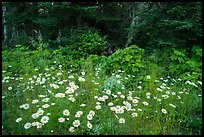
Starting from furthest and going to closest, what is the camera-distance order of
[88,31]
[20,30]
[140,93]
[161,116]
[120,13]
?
[20,30]
[120,13]
[88,31]
[140,93]
[161,116]

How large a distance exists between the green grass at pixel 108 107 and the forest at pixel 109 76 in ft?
0.05

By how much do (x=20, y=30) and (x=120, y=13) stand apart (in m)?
5.22

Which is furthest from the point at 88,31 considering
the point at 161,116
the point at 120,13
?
the point at 161,116

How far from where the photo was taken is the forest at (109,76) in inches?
122

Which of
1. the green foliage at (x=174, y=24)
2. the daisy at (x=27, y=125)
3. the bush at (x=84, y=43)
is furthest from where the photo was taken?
the bush at (x=84, y=43)

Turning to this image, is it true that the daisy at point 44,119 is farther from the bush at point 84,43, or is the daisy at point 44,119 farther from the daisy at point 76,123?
the bush at point 84,43

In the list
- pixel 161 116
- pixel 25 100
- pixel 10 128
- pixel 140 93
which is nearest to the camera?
pixel 10 128

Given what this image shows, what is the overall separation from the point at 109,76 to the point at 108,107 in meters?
1.47

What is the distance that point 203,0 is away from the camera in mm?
5211

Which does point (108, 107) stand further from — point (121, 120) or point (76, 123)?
point (76, 123)

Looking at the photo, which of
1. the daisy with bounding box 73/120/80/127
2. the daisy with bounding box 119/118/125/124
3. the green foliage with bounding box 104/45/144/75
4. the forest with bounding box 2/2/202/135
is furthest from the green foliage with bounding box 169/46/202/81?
the daisy with bounding box 73/120/80/127

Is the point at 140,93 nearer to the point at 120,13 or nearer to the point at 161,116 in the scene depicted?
the point at 161,116

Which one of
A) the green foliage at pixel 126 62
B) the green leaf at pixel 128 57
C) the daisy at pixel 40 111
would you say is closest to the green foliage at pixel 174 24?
the green foliage at pixel 126 62

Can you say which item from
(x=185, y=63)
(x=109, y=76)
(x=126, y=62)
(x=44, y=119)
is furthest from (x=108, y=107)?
(x=185, y=63)
